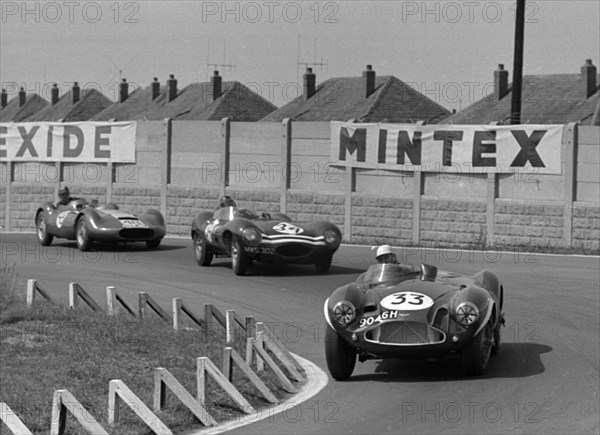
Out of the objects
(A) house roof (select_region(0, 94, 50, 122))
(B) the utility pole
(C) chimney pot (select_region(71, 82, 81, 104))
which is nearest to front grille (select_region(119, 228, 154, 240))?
(B) the utility pole

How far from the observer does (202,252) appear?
2055 centimetres

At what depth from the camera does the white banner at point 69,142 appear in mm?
30484

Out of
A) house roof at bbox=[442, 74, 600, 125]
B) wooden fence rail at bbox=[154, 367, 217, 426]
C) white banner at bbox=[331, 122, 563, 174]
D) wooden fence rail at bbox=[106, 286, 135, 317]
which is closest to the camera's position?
wooden fence rail at bbox=[154, 367, 217, 426]

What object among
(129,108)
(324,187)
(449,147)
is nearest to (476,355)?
(449,147)

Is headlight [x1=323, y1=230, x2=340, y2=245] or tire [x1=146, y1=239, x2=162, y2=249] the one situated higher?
headlight [x1=323, y1=230, x2=340, y2=245]

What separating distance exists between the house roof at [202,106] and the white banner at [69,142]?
47.2 metres

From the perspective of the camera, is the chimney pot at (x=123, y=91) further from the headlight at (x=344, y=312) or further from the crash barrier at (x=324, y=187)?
the headlight at (x=344, y=312)

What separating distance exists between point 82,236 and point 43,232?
177 cm

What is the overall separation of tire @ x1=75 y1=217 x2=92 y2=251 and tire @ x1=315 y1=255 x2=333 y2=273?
5.30 metres

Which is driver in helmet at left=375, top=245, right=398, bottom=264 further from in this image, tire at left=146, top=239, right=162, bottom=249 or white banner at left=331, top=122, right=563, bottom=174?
white banner at left=331, top=122, right=563, bottom=174

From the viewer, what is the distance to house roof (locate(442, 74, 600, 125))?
218 ft

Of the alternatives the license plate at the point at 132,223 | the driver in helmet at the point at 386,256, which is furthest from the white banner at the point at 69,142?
the driver in helmet at the point at 386,256

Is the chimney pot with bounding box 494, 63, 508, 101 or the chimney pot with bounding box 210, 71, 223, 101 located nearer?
the chimney pot with bounding box 494, 63, 508, 101

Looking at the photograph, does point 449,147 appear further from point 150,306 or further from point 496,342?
point 496,342
